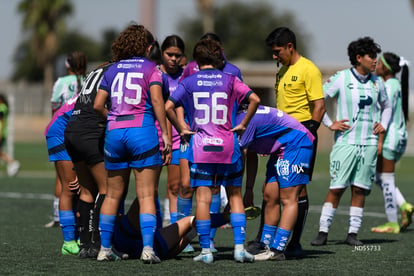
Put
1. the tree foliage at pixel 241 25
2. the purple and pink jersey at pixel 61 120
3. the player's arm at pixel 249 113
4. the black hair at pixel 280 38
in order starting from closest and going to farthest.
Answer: the player's arm at pixel 249 113, the black hair at pixel 280 38, the purple and pink jersey at pixel 61 120, the tree foliage at pixel 241 25

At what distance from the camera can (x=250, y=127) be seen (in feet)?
26.7

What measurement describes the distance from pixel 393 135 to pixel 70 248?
522 cm

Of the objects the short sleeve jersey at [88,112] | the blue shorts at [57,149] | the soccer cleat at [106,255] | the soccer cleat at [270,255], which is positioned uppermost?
the short sleeve jersey at [88,112]

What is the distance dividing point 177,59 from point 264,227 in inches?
93.4

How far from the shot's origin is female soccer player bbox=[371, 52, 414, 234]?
1185cm

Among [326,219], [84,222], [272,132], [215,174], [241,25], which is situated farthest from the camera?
[241,25]

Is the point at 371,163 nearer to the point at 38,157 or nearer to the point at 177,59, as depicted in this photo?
Answer: the point at 177,59

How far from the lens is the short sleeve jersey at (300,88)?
9.13 meters

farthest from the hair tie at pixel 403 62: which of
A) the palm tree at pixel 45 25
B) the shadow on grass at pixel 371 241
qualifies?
the palm tree at pixel 45 25

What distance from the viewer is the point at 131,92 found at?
795 cm

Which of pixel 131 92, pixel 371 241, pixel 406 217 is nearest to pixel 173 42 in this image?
pixel 131 92

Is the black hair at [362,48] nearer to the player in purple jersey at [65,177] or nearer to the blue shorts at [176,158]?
the blue shorts at [176,158]

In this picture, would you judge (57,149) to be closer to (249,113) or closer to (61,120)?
(61,120)

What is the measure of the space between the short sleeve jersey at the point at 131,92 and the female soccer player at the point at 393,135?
15.7ft
